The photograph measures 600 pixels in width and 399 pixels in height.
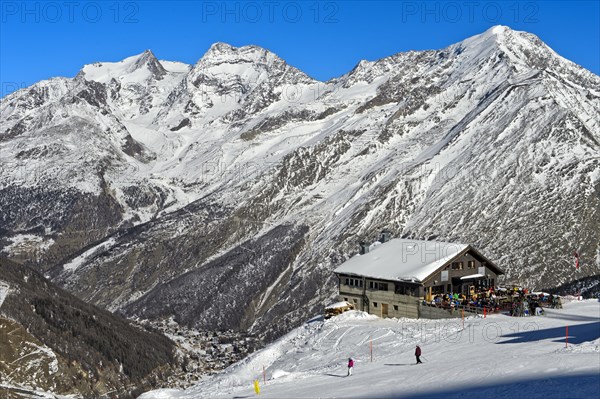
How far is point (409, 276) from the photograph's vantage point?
7506 centimetres

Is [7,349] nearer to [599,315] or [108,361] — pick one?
[108,361]

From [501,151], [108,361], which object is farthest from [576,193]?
[108,361]

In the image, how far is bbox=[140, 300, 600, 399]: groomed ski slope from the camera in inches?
1577

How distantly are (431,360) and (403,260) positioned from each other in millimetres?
29114

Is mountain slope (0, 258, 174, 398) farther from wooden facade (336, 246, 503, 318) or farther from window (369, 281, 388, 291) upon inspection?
window (369, 281, 388, 291)

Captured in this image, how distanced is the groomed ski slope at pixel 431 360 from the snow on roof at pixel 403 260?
18.1 feet

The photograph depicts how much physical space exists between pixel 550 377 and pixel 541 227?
5130 inches

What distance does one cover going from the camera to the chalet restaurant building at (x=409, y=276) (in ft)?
247

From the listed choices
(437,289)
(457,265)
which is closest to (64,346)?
(437,289)

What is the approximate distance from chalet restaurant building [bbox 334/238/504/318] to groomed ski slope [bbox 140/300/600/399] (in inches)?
143

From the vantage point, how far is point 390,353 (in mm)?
57875

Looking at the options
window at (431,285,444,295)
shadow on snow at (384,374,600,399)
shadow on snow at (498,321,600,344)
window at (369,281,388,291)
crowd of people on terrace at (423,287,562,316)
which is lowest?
shadow on snow at (384,374,600,399)

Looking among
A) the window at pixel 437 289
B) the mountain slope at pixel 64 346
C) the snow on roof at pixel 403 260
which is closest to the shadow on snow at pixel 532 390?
the snow on roof at pixel 403 260

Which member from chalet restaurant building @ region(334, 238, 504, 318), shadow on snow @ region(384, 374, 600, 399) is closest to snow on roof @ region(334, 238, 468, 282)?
chalet restaurant building @ region(334, 238, 504, 318)
